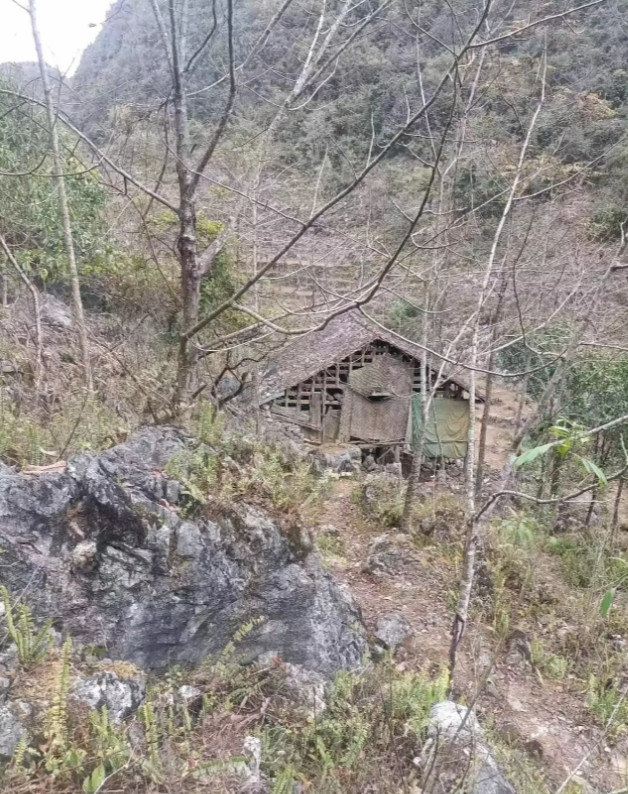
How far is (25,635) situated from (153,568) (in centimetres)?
75

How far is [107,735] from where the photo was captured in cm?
223

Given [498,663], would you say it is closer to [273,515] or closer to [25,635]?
[273,515]

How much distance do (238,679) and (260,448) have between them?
1.72 m

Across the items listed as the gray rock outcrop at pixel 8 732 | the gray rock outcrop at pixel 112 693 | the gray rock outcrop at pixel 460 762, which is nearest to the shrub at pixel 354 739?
the gray rock outcrop at pixel 460 762

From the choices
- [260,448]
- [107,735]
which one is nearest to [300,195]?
[260,448]

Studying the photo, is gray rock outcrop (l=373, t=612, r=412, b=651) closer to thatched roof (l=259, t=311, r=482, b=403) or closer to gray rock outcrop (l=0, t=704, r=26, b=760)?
gray rock outcrop (l=0, t=704, r=26, b=760)

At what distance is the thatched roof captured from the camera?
11.8 m

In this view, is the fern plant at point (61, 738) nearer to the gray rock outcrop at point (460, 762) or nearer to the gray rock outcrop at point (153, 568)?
the gray rock outcrop at point (153, 568)

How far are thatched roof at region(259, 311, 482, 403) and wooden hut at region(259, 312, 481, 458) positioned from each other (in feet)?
0.08

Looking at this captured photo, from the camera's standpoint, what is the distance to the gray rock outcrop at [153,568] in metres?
2.75

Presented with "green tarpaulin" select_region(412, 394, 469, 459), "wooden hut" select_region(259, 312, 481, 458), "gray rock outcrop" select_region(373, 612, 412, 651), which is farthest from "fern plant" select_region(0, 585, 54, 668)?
"green tarpaulin" select_region(412, 394, 469, 459)

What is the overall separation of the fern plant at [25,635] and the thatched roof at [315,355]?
9095 mm

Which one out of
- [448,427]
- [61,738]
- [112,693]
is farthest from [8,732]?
[448,427]

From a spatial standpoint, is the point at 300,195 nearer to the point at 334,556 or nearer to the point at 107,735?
the point at 334,556
